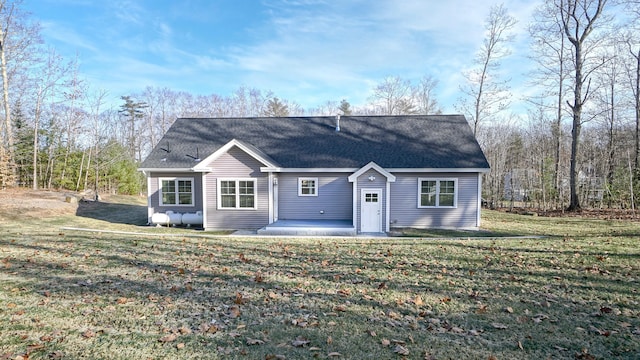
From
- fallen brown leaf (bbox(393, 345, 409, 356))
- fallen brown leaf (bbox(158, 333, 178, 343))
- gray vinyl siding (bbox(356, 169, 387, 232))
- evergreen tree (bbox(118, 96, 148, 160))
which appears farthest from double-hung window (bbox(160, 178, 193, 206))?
evergreen tree (bbox(118, 96, 148, 160))

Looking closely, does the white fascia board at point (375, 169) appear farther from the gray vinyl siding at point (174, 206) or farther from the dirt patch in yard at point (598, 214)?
the dirt patch in yard at point (598, 214)

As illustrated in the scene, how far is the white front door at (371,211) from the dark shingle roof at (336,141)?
1758 millimetres

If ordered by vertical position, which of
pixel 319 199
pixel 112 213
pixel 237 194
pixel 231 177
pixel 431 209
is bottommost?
pixel 112 213

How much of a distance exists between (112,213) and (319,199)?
1255 cm

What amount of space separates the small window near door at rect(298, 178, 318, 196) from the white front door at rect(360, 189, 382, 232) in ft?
8.03

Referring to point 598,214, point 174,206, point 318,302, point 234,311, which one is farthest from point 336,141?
point 598,214

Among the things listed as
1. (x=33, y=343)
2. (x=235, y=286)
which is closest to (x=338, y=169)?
(x=235, y=286)

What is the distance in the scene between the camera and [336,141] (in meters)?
17.9

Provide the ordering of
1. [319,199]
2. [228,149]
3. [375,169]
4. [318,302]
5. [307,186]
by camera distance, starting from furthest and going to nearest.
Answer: [307,186], [319,199], [228,149], [375,169], [318,302]

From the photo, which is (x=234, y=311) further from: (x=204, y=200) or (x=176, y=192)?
(x=176, y=192)

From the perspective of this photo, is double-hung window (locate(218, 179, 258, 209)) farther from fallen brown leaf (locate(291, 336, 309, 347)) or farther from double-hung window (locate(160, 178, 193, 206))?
fallen brown leaf (locate(291, 336, 309, 347))

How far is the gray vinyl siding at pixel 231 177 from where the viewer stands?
15.2m

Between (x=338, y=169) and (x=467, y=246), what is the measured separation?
7.08 metres

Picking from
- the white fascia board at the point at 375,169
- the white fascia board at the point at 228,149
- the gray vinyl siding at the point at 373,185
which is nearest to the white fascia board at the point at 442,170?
the white fascia board at the point at 375,169
